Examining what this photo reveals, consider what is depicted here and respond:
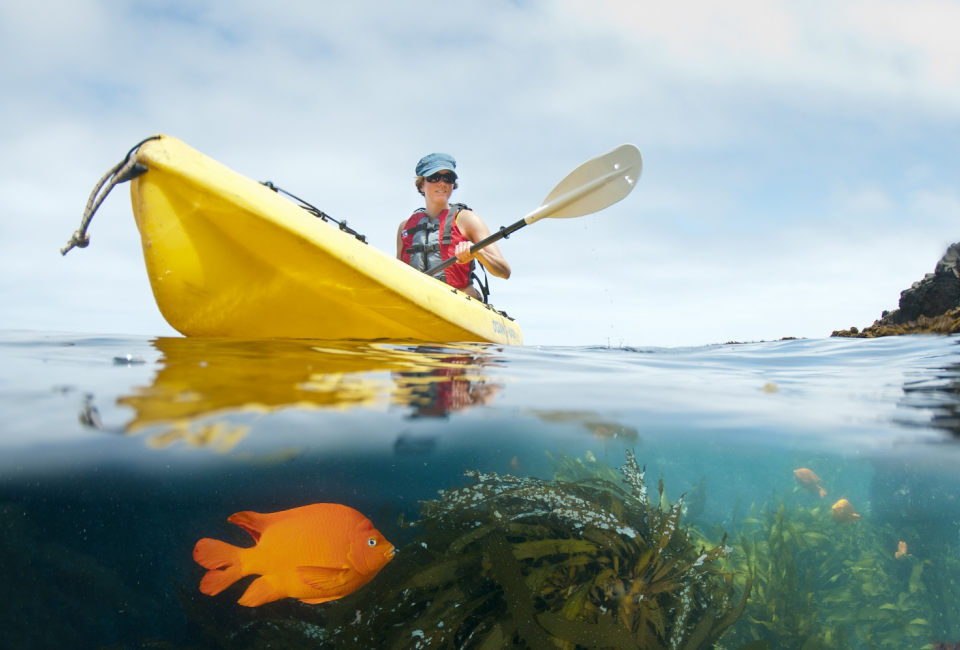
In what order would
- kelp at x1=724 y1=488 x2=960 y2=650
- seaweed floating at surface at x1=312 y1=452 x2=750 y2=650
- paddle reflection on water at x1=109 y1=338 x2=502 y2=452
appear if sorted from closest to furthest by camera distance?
seaweed floating at surface at x1=312 y1=452 x2=750 y2=650
paddle reflection on water at x1=109 y1=338 x2=502 y2=452
kelp at x1=724 y1=488 x2=960 y2=650

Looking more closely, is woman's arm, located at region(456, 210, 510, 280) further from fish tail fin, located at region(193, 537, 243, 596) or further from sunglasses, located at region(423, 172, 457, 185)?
fish tail fin, located at region(193, 537, 243, 596)

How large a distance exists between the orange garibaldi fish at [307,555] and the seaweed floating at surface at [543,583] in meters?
0.29

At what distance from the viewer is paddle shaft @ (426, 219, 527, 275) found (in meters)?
6.67

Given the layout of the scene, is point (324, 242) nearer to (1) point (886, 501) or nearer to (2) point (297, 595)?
(2) point (297, 595)

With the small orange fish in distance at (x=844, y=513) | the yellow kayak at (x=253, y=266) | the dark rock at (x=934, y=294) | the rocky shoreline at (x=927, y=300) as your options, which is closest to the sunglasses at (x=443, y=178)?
the yellow kayak at (x=253, y=266)

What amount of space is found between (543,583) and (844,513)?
191 inches

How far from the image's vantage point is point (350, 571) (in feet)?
9.52

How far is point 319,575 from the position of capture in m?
2.86

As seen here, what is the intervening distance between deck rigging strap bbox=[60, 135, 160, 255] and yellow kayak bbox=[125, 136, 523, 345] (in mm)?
81

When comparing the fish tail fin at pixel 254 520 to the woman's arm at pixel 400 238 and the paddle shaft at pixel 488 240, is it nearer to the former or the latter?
the paddle shaft at pixel 488 240

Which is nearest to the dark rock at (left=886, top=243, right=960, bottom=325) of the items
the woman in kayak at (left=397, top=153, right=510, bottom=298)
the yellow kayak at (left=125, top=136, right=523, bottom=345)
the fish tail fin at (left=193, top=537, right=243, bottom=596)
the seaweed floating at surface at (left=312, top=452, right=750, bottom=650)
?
the woman in kayak at (left=397, top=153, right=510, bottom=298)

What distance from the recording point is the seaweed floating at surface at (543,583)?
2773 millimetres

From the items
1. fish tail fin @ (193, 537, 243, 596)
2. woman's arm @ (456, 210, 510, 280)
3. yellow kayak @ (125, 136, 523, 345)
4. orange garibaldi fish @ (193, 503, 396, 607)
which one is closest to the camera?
orange garibaldi fish @ (193, 503, 396, 607)

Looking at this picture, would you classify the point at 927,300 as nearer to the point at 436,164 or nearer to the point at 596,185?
the point at 596,185
